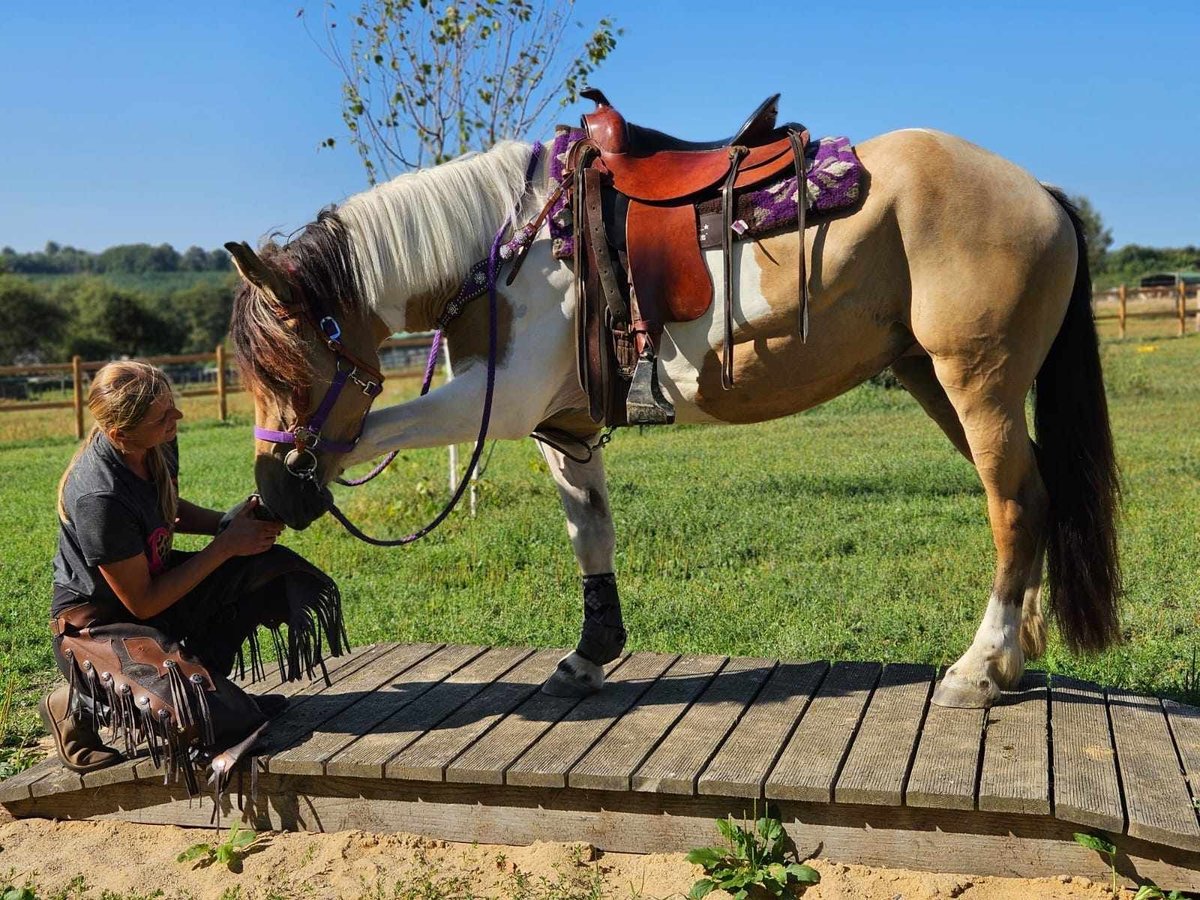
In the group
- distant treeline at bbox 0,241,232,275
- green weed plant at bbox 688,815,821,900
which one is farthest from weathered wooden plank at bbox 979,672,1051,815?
distant treeline at bbox 0,241,232,275

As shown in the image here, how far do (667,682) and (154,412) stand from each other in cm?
185

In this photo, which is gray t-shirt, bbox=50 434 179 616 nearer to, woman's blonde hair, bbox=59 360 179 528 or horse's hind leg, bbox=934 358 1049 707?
woman's blonde hair, bbox=59 360 179 528

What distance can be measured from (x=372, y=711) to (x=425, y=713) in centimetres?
18

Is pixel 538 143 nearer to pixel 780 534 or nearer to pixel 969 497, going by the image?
pixel 780 534

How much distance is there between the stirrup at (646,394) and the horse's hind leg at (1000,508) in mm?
777

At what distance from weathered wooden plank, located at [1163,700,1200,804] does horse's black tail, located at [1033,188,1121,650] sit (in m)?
0.28

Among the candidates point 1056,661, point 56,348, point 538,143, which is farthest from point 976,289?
point 56,348

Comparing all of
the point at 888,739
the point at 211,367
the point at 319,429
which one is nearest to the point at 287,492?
the point at 319,429

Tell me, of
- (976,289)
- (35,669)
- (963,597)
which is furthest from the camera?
(963,597)

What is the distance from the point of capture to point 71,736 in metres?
3.34

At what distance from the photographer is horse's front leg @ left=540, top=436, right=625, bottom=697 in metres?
3.65

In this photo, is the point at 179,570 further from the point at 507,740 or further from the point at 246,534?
the point at 507,740

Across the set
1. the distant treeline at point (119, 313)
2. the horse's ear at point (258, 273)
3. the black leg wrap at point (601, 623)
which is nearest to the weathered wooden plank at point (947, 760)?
the black leg wrap at point (601, 623)

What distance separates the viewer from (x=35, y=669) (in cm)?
496
